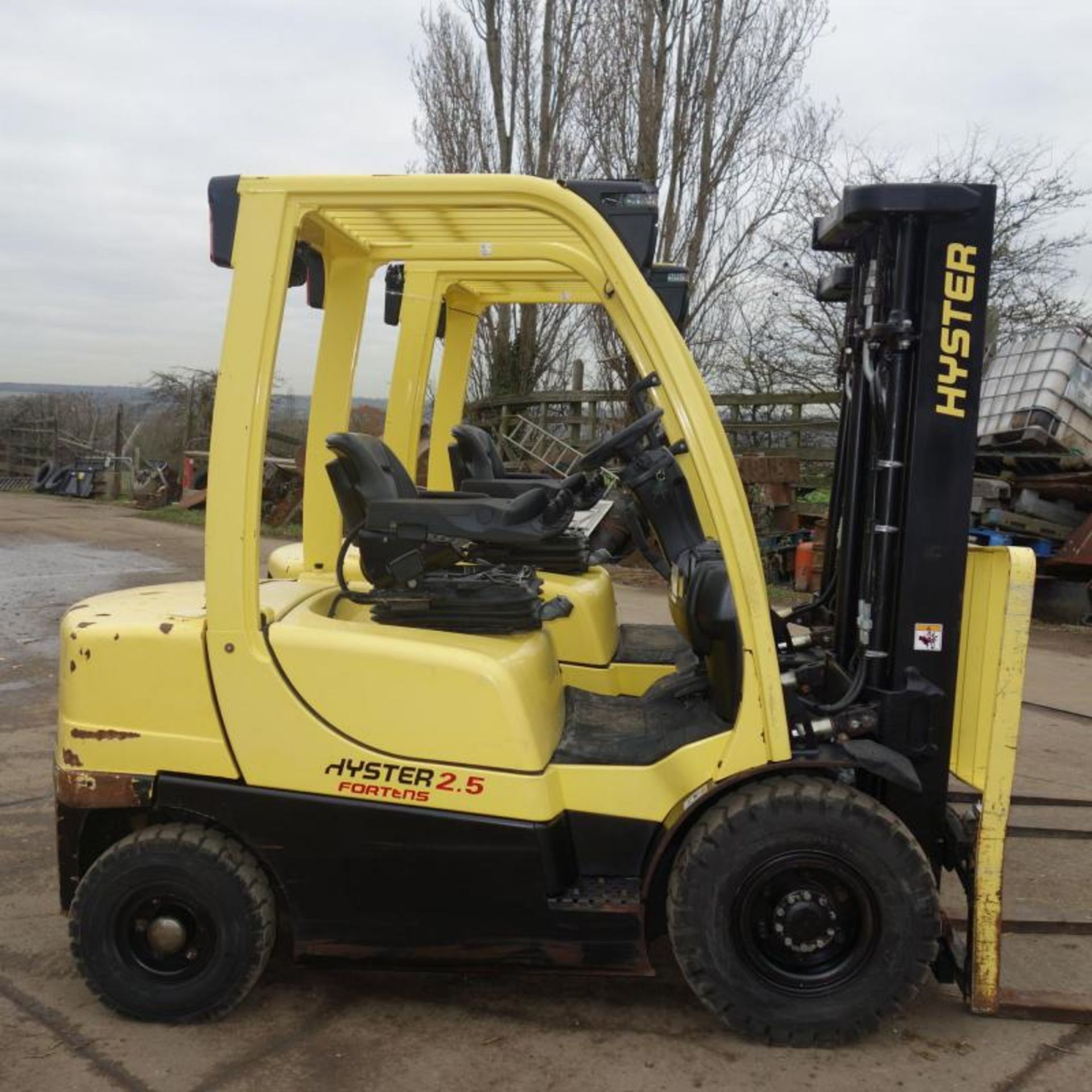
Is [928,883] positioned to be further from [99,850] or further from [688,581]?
[99,850]

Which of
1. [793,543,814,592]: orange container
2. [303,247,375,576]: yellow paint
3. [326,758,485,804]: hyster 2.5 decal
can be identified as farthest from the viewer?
[793,543,814,592]: orange container

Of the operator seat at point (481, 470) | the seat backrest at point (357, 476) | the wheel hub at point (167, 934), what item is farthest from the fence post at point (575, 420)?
the wheel hub at point (167, 934)

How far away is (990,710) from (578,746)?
4.10ft

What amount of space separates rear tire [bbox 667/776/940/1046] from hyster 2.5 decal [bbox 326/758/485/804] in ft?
2.19

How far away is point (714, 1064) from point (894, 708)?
1.13 metres

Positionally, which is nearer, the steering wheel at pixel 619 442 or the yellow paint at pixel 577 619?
the steering wheel at pixel 619 442

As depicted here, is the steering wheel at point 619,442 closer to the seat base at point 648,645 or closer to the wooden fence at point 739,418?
the seat base at point 648,645

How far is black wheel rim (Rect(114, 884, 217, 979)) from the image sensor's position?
305cm

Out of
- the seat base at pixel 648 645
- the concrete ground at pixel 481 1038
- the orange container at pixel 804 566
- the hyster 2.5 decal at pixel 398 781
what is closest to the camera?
the concrete ground at pixel 481 1038

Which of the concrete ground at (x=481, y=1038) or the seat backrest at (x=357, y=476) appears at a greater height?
the seat backrest at (x=357, y=476)

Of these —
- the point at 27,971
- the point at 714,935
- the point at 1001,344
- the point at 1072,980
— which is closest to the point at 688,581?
the point at 714,935

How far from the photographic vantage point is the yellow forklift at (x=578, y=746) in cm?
290

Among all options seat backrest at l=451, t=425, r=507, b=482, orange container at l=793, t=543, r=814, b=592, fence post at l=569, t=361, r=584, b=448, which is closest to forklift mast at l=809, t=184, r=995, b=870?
seat backrest at l=451, t=425, r=507, b=482

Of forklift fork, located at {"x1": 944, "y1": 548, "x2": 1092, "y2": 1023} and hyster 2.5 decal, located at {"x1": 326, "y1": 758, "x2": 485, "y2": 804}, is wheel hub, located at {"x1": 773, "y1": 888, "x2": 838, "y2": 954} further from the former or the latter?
hyster 2.5 decal, located at {"x1": 326, "y1": 758, "x2": 485, "y2": 804}
